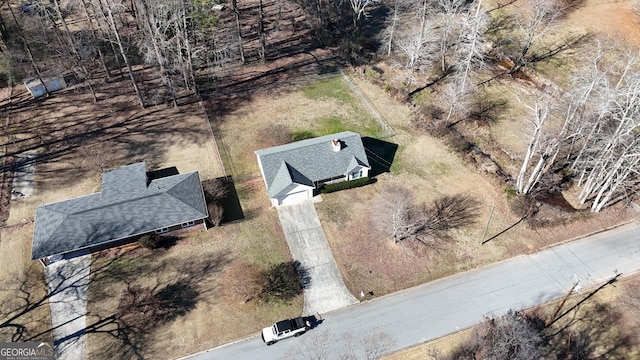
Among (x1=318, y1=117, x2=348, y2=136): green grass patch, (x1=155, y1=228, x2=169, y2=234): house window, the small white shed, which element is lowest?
(x1=318, y1=117, x2=348, y2=136): green grass patch

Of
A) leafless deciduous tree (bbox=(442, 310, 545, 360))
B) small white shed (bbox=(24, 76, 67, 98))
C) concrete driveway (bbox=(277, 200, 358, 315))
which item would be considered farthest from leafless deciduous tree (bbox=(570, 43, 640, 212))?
small white shed (bbox=(24, 76, 67, 98))

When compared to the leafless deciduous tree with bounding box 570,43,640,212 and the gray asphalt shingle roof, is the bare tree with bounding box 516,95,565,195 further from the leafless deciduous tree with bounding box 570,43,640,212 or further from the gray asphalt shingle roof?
the gray asphalt shingle roof

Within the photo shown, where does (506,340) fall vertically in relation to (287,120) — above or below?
below

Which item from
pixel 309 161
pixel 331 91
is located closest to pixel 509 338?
pixel 309 161

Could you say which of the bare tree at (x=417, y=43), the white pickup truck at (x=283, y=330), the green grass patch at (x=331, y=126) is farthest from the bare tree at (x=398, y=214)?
the bare tree at (x=417, y=43)

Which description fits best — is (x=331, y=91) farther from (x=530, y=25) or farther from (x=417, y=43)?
(x=530, y=25)

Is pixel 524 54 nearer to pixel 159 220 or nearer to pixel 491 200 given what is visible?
pixel 491 200

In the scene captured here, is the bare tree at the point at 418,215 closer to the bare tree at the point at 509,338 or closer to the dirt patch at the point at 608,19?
the bare tree at the point at 509,338
